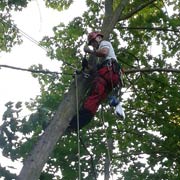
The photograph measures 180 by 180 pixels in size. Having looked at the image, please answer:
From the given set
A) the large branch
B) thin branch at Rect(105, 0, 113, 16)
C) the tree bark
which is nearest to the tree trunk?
the tree bark

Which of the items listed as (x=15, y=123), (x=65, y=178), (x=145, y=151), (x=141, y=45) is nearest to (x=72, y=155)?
(x=65, y=178)

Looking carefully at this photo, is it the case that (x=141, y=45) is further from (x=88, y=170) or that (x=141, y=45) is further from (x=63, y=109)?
(x=63, y=109)

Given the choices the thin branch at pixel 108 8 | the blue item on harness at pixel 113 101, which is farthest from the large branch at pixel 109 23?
the blue item on harness at pixel 113 101

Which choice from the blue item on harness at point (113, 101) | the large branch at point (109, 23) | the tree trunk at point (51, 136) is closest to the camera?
the tree trunk at point (51, 136)

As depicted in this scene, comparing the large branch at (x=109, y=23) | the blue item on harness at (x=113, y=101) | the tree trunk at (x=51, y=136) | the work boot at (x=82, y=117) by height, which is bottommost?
the tree trunk at (x=51, y=136)

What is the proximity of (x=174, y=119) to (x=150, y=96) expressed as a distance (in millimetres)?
660

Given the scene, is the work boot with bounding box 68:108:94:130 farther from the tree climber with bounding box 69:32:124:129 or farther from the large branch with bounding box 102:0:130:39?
the large branch with bounding box 102:0:130:39

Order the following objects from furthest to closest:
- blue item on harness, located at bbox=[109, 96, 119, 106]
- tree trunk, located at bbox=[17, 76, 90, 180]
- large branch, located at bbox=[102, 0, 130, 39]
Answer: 1. large branch, located at bbox=[102, 0, 130, 39]
2. blue item on harness, located at bbox=[109, 96, 119, 106]
3. tree trunk, located at bbox=[17, 76, 90, 180]

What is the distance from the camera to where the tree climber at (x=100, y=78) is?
471 cm

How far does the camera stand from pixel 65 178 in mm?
8734

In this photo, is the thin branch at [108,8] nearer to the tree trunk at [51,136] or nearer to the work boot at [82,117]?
the tree trunk at [51,136]

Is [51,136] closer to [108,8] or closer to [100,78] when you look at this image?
[100,78]

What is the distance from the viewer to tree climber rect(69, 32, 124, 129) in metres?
4.71

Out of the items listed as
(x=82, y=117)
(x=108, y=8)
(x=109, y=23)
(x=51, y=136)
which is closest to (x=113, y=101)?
(x=82, y=117)
